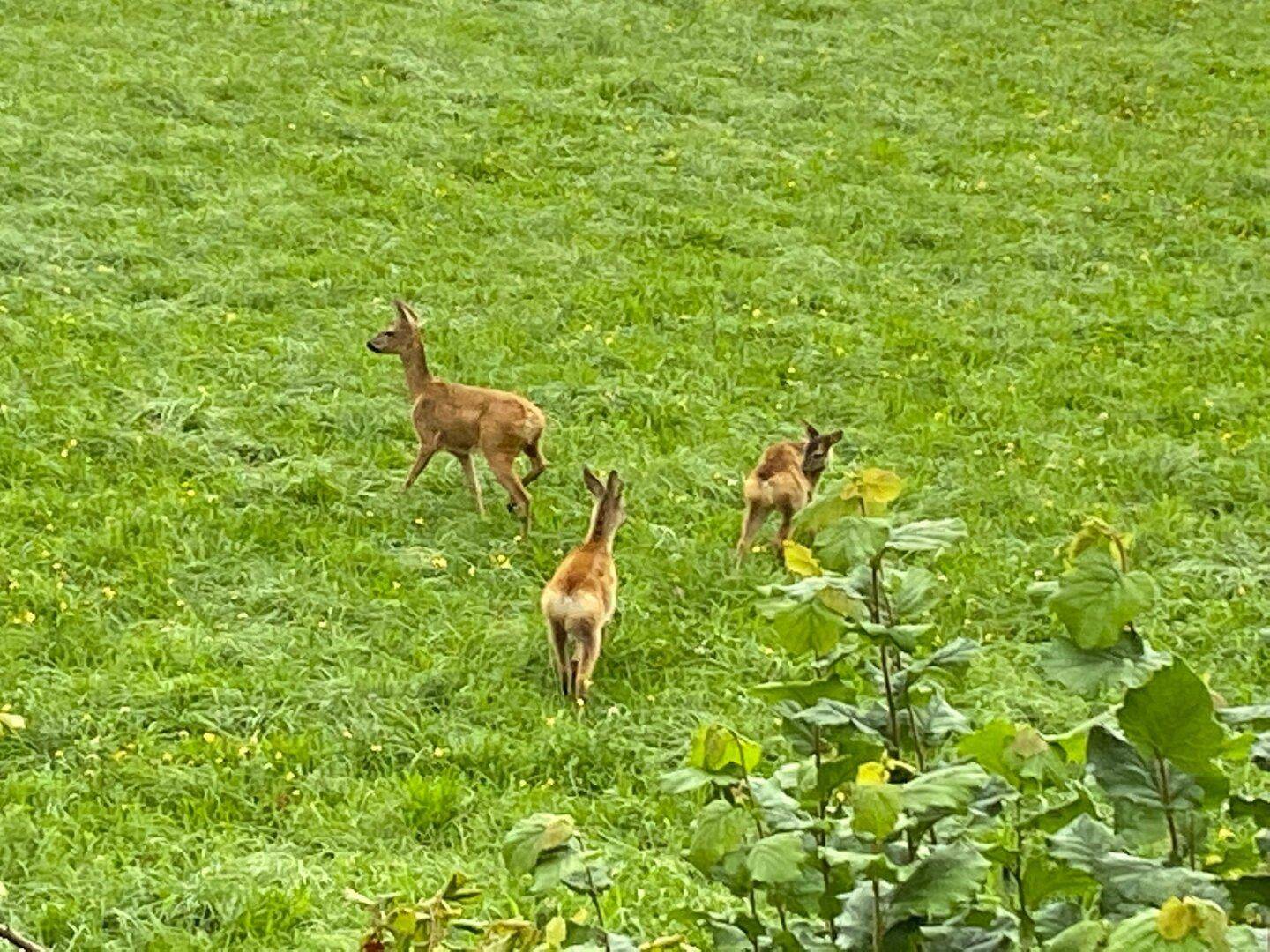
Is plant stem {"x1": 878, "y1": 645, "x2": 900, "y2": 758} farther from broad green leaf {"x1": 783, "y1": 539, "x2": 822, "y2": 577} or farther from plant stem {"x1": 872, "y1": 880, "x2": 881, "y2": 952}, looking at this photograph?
plant stem {"x1": 872, "y1": 880, "x2": 881, "y2": 952}

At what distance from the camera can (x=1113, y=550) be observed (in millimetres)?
2195

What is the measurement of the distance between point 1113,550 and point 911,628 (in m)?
0.27

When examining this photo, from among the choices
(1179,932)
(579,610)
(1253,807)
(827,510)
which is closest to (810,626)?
(827,510)

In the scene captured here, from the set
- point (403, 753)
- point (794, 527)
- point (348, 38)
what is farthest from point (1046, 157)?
point (794, 527)

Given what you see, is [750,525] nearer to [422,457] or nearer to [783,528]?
[783,528]

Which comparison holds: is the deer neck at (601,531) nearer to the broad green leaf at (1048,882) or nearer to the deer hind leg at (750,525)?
the deer hind leg at (750,525)

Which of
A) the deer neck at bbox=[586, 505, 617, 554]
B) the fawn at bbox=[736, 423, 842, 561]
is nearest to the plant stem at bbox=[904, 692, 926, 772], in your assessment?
the deer neck at bbox=[586, 505, 617, 554]

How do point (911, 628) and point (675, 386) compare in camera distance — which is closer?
point (911, 628)

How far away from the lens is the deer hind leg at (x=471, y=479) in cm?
895

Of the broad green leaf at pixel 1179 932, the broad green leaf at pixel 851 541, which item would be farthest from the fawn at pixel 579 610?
the broad green leaf at pixel 1179 932

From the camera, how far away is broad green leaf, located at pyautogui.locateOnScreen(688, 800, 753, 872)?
2.26 metres

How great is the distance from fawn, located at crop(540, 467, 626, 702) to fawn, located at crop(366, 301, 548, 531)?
52.8 inches

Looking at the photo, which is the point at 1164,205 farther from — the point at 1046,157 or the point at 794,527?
the point at 794,527

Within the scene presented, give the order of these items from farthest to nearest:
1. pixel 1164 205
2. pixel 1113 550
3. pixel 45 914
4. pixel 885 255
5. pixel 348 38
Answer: pixel 348 38 < pixel 1164 205 < pixel 885 255 < pixel 45 914 < pixel 1113 550
